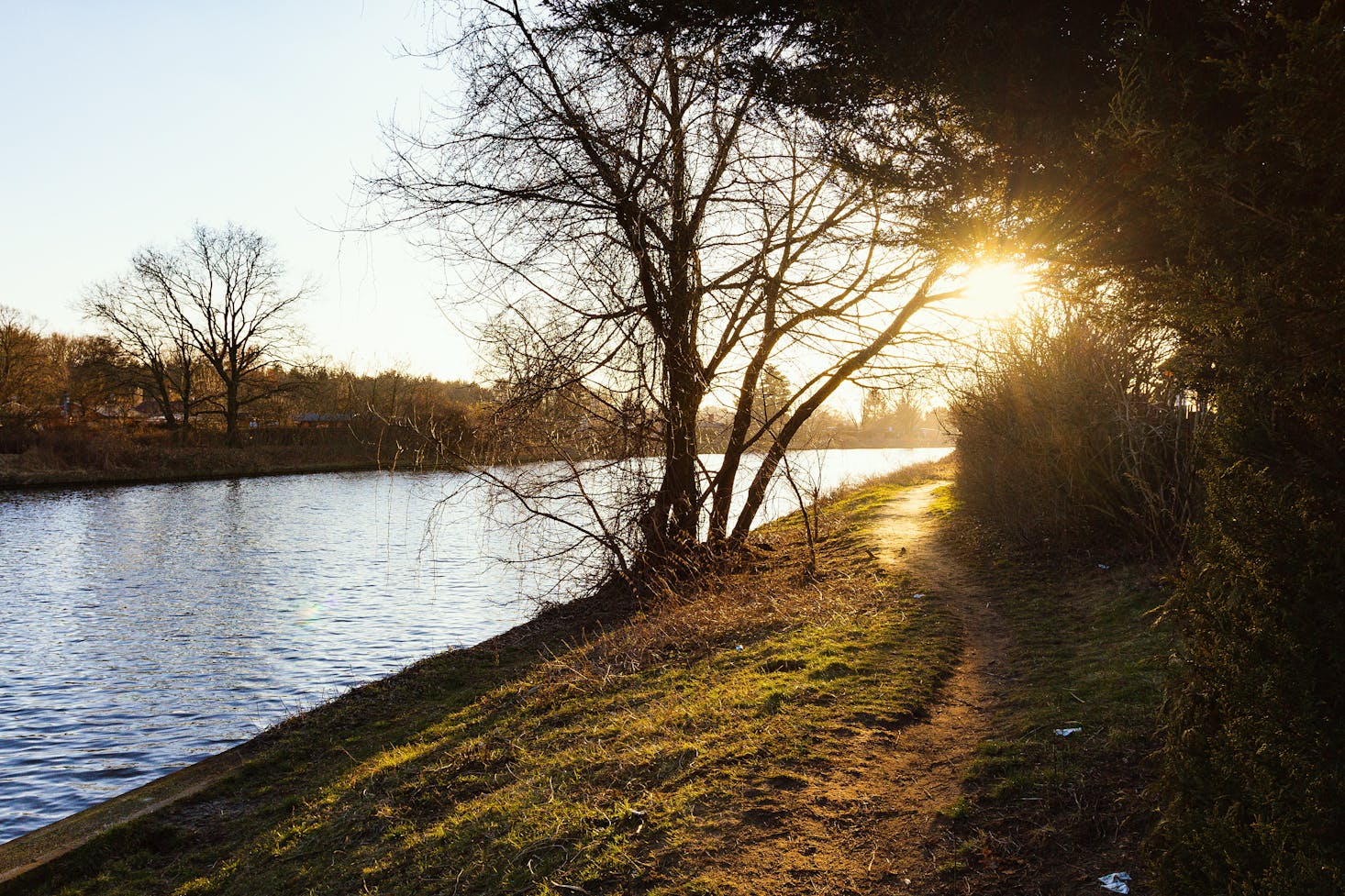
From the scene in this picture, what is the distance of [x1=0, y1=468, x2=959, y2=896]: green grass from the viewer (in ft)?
14.8

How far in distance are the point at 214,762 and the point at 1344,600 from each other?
9.51 m

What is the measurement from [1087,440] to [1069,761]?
23.0ft

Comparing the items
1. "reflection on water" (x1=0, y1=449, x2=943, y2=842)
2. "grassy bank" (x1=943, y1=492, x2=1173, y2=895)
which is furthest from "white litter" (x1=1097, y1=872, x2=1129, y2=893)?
"reflection on water" (x1=0, y1=449, x2=943, y2=842)

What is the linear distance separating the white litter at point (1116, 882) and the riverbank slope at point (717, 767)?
8 centimetres

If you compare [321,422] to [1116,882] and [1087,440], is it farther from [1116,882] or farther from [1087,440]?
[1116,882]

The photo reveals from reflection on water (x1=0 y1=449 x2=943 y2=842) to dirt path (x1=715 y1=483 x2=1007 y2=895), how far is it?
596 cm

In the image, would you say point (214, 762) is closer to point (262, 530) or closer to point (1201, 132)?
point (1201, 132)

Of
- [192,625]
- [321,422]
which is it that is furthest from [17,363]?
[192,625]

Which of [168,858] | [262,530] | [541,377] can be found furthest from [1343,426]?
[262,530]

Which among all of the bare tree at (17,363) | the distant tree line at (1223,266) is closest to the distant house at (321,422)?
the bare tree at (17,363)

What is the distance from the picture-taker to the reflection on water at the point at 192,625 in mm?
9055

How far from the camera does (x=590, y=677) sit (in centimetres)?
783

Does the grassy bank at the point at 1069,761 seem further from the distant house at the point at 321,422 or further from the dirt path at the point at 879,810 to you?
the distant house at the point at 321,422

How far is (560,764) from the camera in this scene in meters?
5.64
